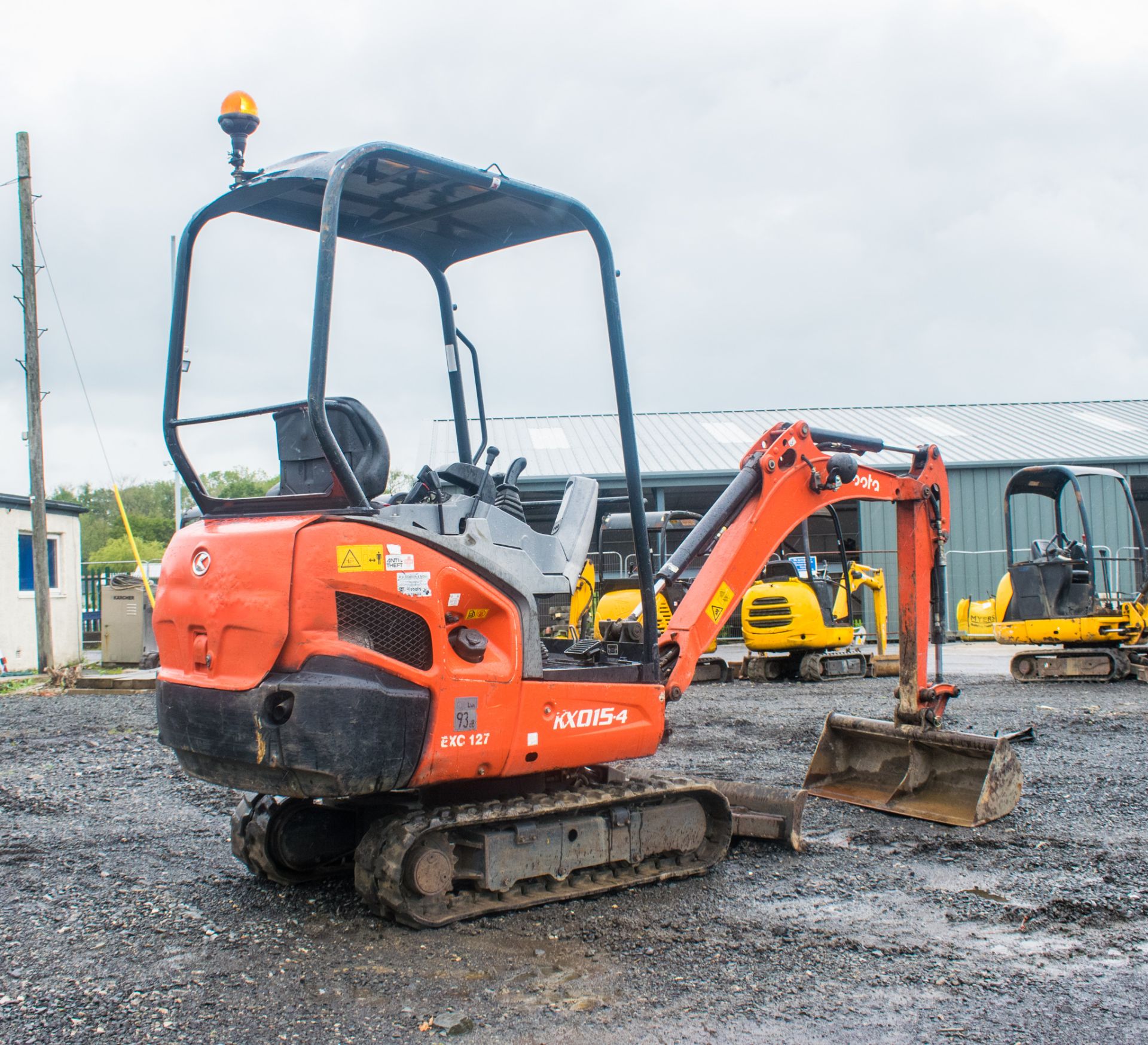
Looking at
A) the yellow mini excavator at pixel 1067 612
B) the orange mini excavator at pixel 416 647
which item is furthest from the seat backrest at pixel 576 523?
the yellow mini excavator at pixel 1067 612

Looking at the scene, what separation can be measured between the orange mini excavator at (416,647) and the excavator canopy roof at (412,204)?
0.05ft

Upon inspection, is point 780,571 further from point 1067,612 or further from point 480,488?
point 480,488

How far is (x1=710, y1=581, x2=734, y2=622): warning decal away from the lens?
5.53 m

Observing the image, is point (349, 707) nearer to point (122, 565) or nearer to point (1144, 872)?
point (1144, 872)

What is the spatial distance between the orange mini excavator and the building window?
48.6ft

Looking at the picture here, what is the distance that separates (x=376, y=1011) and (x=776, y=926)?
164 centimetres

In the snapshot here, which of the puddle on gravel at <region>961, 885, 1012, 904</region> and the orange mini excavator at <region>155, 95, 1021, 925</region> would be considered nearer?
the orange mini excavator at <region>155, 95, 1021, 925</region>

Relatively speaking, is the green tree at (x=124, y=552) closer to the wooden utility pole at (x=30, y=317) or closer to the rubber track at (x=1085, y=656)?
the wooden utility pole at (x=30, y=317)

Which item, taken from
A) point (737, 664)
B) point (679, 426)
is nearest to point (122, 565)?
point (679, 426)

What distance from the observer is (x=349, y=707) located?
12.8 feet

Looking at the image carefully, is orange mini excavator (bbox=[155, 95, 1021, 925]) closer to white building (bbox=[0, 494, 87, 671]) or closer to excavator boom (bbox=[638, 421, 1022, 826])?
excavator boom (bbox=[638, 421, 1022, 826])

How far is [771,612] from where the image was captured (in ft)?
49.2

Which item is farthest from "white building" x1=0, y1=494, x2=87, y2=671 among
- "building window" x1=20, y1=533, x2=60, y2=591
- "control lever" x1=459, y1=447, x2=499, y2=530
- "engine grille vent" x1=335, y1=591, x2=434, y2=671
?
"engine grille vent" x1=335, y1=591, x2=434, y2=671

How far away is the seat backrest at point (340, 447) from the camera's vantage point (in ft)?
13.8
